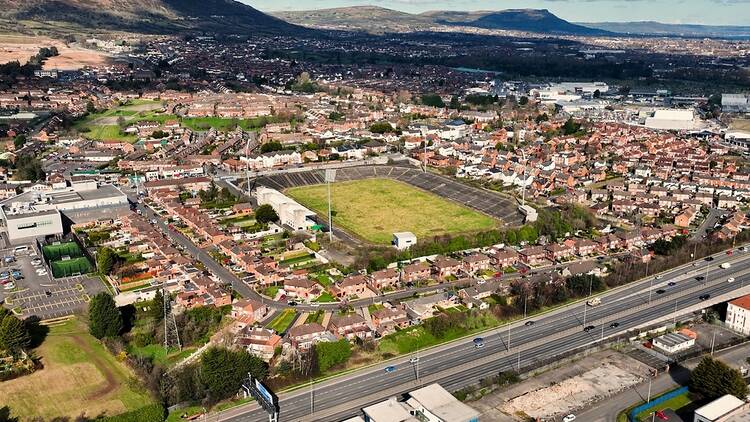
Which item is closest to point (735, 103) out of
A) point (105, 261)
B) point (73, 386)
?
point (105, 261)

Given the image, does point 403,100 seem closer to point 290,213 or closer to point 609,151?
point 609,151

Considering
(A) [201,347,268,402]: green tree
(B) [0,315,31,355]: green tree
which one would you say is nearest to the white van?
(B) [0,315,31,355]: green tree

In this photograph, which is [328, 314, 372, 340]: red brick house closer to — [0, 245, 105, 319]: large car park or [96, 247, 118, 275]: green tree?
[0, 245, 105, 319]: large car park

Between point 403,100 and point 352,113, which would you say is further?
point 403,100

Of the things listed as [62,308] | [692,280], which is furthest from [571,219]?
[62,308]

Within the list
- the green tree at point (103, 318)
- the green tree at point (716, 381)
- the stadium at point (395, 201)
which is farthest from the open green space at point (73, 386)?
the green tree at point (716, 381)

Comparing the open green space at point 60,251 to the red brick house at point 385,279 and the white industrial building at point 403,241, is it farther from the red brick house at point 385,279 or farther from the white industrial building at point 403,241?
the white industrial building at point 403,241
